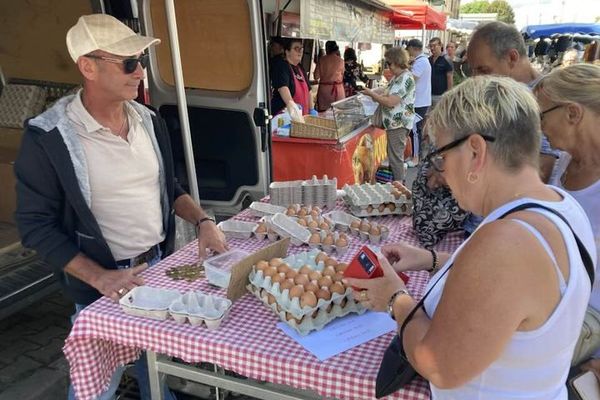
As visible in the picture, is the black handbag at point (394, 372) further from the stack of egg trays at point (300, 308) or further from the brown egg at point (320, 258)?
the brown egg at point (320, 258)

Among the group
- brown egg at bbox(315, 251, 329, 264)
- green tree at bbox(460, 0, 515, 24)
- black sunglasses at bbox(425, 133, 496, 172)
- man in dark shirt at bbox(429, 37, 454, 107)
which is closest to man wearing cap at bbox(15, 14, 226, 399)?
brown egg at bbox(315, 251, 329, 264)

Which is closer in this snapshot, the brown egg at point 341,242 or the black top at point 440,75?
the brown egg at point 341,242

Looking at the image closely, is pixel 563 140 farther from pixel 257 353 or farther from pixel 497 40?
pixel 257 353

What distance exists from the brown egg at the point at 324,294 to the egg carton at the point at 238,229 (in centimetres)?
76

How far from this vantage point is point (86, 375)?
1.65 meters

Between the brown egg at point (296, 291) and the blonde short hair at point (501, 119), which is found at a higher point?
the blonde short hair at point (501, 119)

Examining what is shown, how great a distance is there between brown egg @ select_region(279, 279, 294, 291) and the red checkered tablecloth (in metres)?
0.11

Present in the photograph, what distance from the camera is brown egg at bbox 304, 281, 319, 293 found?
1.58 m

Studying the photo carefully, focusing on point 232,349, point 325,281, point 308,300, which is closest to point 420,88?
point 325,281

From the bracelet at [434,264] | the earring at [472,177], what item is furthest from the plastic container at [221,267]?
the earring at [472,177]

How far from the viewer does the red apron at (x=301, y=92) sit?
19.0 feet

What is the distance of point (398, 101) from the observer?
5.60 meters

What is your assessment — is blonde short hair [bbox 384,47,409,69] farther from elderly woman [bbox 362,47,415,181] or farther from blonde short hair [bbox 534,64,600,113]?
blonde short hair [bbox 534,64,600,113]

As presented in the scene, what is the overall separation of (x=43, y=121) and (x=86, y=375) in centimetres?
96
